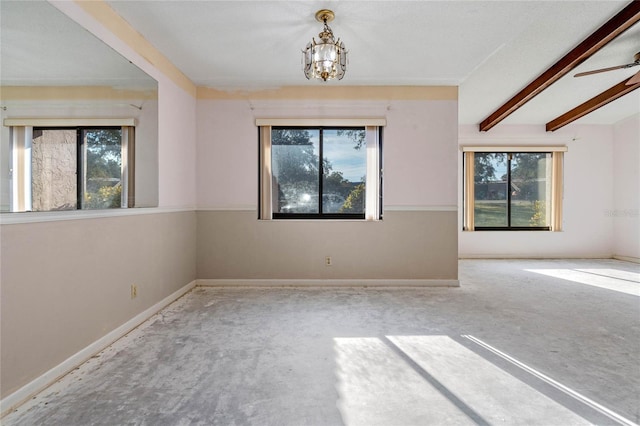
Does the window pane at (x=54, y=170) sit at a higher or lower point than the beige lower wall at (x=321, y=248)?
higher

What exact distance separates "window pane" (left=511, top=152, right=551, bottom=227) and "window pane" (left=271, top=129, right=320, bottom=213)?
4.26m

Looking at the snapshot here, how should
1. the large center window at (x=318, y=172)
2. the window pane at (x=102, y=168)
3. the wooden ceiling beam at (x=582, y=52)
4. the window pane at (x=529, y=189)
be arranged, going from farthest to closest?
the window pane at (x=529, y=189) → the large center window at (x=318, y=172) → the wooden ceiling beam at (x=582, y=52) → the window pane at (x=102, y=168)

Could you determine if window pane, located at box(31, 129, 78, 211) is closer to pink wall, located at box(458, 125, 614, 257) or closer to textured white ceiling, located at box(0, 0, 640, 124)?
textured white ceiling, located at box(0, 0, 640, 124)

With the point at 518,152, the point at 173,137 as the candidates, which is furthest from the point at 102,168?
the point at 518,152

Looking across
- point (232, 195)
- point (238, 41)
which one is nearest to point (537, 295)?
point (232, 195)

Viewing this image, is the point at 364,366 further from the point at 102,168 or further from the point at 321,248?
the point at 102,168

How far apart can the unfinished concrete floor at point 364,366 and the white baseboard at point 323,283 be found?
484 mm

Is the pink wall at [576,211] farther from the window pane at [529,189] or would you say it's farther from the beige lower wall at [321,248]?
the beige lower wall at [321,248]

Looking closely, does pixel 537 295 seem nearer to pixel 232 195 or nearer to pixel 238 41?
pixel 232 195

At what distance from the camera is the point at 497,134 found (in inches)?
228

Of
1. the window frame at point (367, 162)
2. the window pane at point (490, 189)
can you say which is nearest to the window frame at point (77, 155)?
the window frame at point (367, 162)

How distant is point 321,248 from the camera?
3936mm

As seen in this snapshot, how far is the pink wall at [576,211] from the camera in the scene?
583 centimetres

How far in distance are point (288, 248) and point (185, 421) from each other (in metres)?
2.52
